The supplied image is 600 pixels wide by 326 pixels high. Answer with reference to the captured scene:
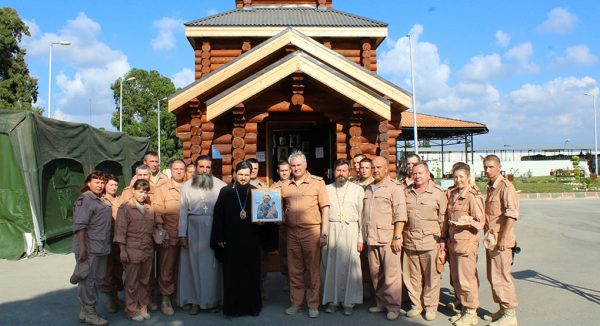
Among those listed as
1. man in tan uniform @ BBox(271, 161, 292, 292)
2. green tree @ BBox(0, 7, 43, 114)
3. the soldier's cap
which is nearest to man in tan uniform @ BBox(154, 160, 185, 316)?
the soldier's cap

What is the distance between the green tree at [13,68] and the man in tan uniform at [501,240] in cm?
2956

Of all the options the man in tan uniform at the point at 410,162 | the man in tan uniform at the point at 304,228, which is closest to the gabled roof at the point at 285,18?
Result: the man in tan uniform at the point at 410,162

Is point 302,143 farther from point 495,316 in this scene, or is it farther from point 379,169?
point 495,316

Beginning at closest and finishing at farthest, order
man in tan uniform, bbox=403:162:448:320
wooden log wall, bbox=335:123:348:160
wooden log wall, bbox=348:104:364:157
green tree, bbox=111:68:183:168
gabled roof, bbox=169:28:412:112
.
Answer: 1. man in tan uniform, bbox=403:162:448:320
2. wooden log wall, bbox=348:104:364:157
3. wooden log wall, bbox=335:123:348:160
4. gabled roof, bbox=169:28:412:112
5. green tree, bbox=111:68:183:168

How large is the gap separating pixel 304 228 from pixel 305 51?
422 cm

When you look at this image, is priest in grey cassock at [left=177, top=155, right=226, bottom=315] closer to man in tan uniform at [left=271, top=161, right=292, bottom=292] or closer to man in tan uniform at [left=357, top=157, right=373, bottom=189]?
man in tan uniform at [left=271, top=161, right=292, bottom=292]

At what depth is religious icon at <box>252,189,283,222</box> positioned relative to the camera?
5629mm

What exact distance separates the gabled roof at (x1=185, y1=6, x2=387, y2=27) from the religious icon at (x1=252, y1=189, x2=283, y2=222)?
24.1 feet

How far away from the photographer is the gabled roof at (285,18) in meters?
12.0

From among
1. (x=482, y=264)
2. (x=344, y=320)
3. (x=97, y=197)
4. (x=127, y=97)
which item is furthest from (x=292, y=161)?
(x=127, y=97)

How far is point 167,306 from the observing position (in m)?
5.95

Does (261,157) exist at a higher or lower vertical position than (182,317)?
higher

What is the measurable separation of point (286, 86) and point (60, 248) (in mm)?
6858

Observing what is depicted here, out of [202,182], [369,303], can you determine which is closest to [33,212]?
[202,182]
